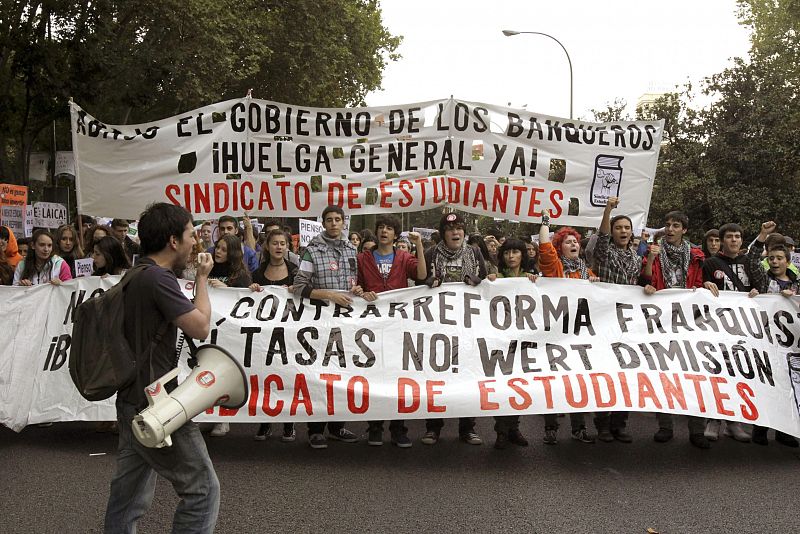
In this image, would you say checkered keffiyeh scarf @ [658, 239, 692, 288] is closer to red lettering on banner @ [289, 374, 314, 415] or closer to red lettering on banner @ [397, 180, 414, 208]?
red lettering on banner @ [397, 180, 414, 208]

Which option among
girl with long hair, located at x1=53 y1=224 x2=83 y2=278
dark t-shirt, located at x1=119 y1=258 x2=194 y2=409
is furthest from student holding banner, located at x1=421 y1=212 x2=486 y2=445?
girl with long hair, located at x1=53 y1=224 x2=83 y2=278

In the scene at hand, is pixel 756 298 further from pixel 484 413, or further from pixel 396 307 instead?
pixel 396 307

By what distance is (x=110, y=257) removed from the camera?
6629 millimetres

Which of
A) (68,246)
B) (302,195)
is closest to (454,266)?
(302,195)

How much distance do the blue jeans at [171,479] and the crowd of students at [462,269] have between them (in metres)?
2.90

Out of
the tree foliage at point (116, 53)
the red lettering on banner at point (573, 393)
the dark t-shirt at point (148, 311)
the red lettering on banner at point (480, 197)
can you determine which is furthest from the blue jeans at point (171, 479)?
the tree foliage at point (116, 53)

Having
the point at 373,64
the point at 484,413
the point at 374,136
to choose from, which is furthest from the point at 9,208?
the point at 373,64

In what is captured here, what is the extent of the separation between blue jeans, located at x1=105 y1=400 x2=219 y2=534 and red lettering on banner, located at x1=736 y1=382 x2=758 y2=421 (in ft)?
13.7

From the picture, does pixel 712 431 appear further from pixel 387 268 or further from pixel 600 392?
pixel 387 268

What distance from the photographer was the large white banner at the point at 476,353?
587 centimetres

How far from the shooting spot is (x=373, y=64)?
26422 millimetres

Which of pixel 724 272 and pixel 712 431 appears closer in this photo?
pixel 712 431

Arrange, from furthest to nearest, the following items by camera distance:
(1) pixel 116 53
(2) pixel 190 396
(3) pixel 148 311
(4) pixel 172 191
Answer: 1. (1) pixel 116 53
2. (4) pixel 172 191
3. (3) pixel 148 311
4. (2) pixel 190 396

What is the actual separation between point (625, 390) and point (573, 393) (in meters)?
0.39
